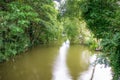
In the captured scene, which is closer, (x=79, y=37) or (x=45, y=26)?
(x=45, y=26)

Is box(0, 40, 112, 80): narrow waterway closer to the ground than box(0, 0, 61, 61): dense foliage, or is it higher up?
closer to the ground

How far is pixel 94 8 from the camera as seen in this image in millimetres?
7234

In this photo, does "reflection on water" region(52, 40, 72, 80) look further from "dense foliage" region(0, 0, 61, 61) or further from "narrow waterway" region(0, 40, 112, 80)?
"dense foliage" region(0, 0, 61, 61)

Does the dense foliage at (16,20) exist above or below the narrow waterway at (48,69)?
above

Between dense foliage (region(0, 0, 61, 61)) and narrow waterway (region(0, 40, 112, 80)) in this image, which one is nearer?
dense foliage (region(0, 0, 61, 61))

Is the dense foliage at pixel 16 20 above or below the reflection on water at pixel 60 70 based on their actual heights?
above

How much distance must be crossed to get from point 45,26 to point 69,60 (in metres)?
3.10

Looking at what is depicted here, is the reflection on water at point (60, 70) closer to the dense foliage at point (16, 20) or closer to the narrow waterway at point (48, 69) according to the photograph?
the narrow waterway at point (48, 69)

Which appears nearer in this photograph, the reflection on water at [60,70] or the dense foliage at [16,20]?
the dense foliage at [16,20]

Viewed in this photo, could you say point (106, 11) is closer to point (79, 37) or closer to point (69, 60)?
point (69, 60)

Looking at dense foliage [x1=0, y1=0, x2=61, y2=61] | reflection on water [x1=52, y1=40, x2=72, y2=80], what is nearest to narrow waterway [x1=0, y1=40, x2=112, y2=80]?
reflection on water [x1=52, y1=40, x2=72, y2=80]

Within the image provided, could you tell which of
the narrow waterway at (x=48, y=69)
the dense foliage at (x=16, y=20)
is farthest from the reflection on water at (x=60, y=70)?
the dense foliage at (x=16, y=20)

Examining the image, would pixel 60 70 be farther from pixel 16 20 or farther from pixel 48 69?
pixel 16 20

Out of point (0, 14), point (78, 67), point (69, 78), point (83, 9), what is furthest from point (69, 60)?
point (83, 9)
